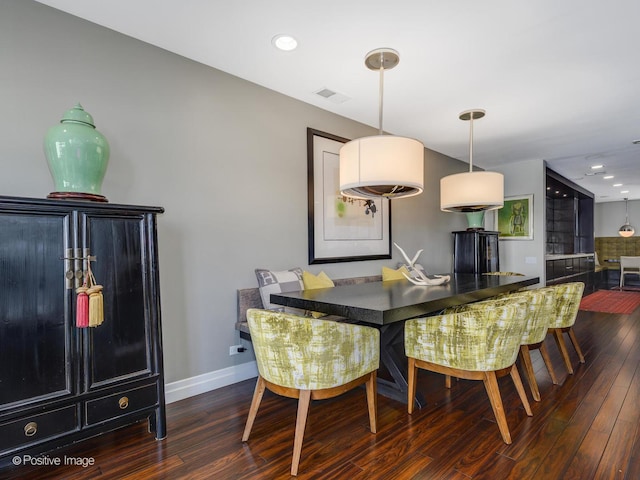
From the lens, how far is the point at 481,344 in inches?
79.1

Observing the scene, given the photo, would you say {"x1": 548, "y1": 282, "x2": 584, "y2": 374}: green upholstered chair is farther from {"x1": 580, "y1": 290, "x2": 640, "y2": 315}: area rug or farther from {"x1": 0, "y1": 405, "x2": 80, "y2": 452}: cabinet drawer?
{"x1": 580, "y1": 290, "x2": 640, "y2": 315}: area rug

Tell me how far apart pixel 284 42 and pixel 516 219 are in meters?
5.16

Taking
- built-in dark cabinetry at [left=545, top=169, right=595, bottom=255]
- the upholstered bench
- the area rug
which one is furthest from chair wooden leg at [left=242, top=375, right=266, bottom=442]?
built-in dark cabinetry at [left=545, top=169, right=595, bottom=255]

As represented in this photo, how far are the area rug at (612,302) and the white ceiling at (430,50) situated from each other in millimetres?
3416

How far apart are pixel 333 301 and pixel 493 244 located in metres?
4.44

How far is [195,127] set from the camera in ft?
8.95

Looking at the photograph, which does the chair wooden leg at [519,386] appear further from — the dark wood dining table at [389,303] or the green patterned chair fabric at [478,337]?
the dark wood dining table at [389,303]

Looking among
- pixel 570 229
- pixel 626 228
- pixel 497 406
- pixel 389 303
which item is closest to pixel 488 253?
pixel 497 406

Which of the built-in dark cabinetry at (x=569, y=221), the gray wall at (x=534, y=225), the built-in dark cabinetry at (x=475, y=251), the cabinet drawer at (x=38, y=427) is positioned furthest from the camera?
the built-in dark cabinetry at (x=569, y=221)

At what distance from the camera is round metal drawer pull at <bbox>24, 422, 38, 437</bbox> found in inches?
62.6

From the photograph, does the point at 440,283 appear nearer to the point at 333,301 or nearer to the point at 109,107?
the point at 333,301

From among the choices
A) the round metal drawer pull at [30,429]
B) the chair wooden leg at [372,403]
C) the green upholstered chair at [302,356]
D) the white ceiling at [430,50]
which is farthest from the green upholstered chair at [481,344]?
the round metal drawer pull at [30,429]

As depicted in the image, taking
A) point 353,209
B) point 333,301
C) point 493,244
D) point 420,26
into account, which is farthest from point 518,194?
point 333,301

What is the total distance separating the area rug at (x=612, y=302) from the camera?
239 inches
